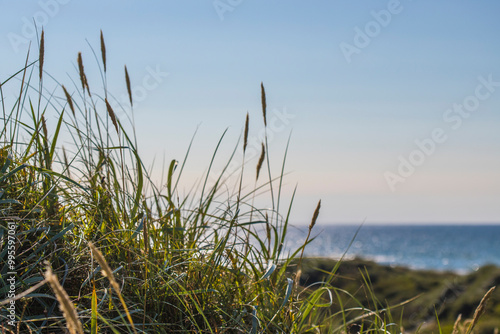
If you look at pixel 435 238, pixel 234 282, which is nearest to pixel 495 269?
pixel 234 282

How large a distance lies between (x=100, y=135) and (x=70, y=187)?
0.96 ft

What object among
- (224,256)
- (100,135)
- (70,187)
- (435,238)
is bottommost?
(435,238)

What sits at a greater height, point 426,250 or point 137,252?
point 137,252

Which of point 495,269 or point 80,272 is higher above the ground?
point 80,272

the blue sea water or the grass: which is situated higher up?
the grass

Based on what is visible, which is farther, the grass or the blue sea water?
the blue sea water

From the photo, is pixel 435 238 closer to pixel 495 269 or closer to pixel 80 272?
pixel 495 269

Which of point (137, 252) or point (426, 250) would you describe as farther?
point (426, 250)

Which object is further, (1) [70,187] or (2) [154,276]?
(1) [70,187]

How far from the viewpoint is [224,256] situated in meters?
1.59

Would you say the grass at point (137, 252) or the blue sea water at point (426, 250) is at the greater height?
the grass at point (137, 252)

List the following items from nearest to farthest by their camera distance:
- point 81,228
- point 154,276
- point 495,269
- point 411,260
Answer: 1. point 154,276
2. point 81,228
3. point 495,269
4. point 411,260

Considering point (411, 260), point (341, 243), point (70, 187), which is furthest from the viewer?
point (341, 243)

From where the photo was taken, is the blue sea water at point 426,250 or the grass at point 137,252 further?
the blue sea water at point 426,250
